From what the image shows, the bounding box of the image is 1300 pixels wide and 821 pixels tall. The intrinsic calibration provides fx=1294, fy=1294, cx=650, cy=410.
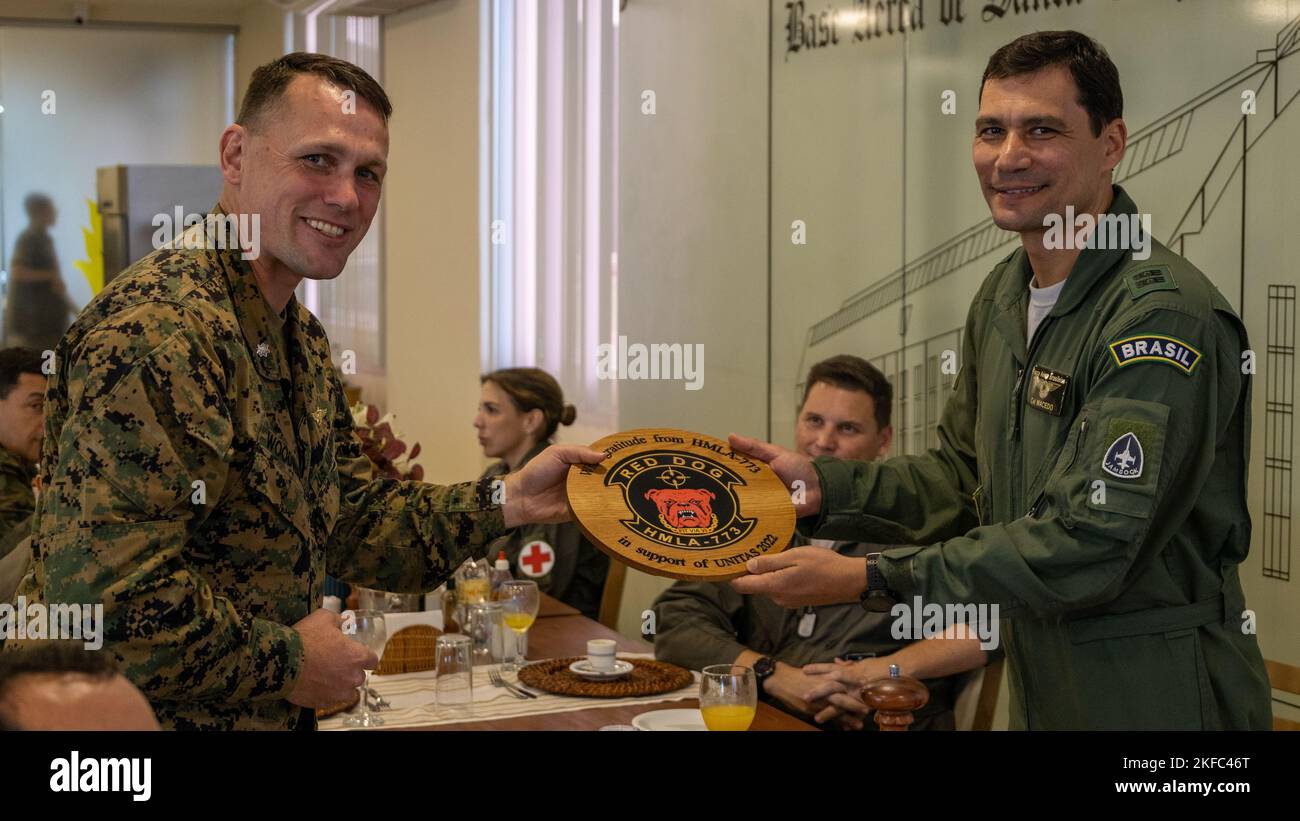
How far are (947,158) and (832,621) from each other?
4.44 feet

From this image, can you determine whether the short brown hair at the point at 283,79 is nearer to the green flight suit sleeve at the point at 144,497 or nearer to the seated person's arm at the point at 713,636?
the green flight suit sleeve at the point at 144,497

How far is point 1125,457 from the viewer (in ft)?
6.13

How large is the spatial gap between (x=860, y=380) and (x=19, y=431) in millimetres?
2200

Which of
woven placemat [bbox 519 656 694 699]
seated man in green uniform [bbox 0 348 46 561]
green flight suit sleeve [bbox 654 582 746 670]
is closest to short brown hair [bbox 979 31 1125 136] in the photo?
woven placemat [bbox 519 656 694 699]

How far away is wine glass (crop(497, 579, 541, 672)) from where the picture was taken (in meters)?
2.98

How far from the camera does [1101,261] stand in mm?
2023

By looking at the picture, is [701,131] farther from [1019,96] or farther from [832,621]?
[1019,96]

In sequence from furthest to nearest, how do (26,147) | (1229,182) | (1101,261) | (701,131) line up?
(26,147)
(701,131)
(1229,182)
(1101,261)

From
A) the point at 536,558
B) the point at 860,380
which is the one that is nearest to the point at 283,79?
the point at 860,380

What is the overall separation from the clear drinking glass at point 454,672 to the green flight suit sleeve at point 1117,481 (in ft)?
3.22

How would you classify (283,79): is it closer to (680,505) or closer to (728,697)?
(680,505)

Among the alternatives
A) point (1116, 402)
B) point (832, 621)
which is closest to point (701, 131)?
point (832, 621)

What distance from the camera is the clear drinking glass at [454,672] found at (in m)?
2.52

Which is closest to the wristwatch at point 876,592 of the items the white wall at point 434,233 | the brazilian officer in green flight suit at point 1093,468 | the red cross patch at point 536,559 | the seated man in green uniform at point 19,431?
the brazilian officer in green flight suit at point 1093,468
